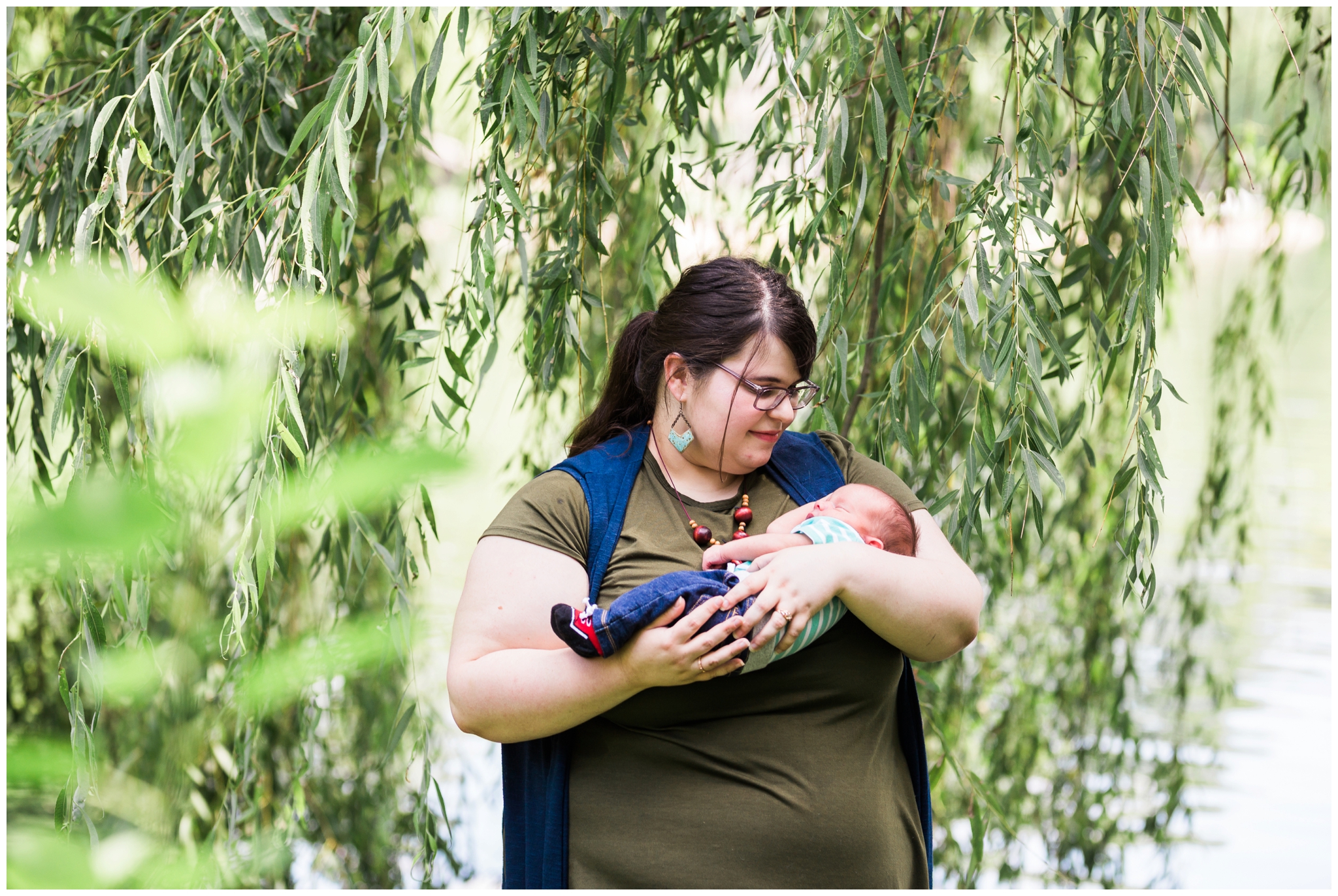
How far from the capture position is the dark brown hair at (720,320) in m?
1.21

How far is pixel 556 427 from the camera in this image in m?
2.24

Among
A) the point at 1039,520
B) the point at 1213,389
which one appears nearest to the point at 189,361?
the point at 1039,520

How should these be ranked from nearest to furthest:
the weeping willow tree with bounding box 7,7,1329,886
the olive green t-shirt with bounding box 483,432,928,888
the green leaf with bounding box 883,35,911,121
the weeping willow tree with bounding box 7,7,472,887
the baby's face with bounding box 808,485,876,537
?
the weeping willow tree with bounding box 7,7,472,887 < the weeping willow tree with bounding box 7,7,1329,886 < the olive green t-shirt with bounding box 483,432,928,888 < the baby's face with bounding box 808,485,876,537 < the green leaf with bounding box 883,35,911,121

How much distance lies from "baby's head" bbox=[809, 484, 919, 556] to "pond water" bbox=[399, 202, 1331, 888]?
0.79m

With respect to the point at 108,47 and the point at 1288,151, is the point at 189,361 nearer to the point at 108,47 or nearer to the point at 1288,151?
the point at 108,47

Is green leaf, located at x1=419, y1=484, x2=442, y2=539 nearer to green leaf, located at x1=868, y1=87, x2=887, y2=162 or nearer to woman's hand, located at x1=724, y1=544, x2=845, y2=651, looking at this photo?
woman's hand, located at x1=724, y1=544, x2=845, y2=651

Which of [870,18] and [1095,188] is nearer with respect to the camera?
[870,18]

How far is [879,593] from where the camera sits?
1.06 meters

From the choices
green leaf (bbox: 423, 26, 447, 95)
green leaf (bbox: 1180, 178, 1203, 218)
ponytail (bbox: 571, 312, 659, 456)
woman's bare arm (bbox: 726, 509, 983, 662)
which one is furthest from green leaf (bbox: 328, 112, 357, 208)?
green leaf (bbox: 1180, 178, 1203, 218)

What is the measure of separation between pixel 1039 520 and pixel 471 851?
1996 millimetres

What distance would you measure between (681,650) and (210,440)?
655mm

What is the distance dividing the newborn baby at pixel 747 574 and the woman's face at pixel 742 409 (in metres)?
0.09

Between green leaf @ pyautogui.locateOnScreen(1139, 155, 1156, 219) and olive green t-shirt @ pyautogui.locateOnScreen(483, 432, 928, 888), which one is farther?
green leaf @ pyautogui.locateOnScreen(1139, 155, 1156, 219)

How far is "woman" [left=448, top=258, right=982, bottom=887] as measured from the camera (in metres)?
1.03
